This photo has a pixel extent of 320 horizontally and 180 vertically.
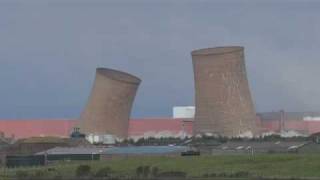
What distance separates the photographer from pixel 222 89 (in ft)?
259

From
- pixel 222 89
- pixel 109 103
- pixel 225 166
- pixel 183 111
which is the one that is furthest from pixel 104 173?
pixel 183 111

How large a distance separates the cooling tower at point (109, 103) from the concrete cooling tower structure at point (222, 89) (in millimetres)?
8036

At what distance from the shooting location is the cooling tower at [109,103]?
81.4 m

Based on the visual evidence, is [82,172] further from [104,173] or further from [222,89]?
[222,89]

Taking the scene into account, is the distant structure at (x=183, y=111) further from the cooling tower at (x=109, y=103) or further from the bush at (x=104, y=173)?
the bush at (x=104, y=173)

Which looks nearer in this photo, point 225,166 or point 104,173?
point 104,173

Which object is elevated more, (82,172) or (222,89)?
(222,89)

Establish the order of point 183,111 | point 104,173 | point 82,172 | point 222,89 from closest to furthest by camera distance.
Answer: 1. point 104,173
2. point 82,172
3. point 222,89
4. point 183,111

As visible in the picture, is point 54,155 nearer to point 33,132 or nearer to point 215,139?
point 215,139

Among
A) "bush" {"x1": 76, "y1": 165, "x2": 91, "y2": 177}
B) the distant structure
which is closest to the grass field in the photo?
"bush" {"x1": 76, "y1": 165, "x2": 91, "y2": 177}

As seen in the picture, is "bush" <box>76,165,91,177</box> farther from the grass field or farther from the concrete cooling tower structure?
the concrete cooling tower structure

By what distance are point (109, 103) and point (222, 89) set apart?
1264cm

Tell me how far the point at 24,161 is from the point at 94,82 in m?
25.6

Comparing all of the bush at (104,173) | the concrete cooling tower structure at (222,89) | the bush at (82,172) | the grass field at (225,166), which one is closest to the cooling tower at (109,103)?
the concrete cooling tower structure at (222,89)
